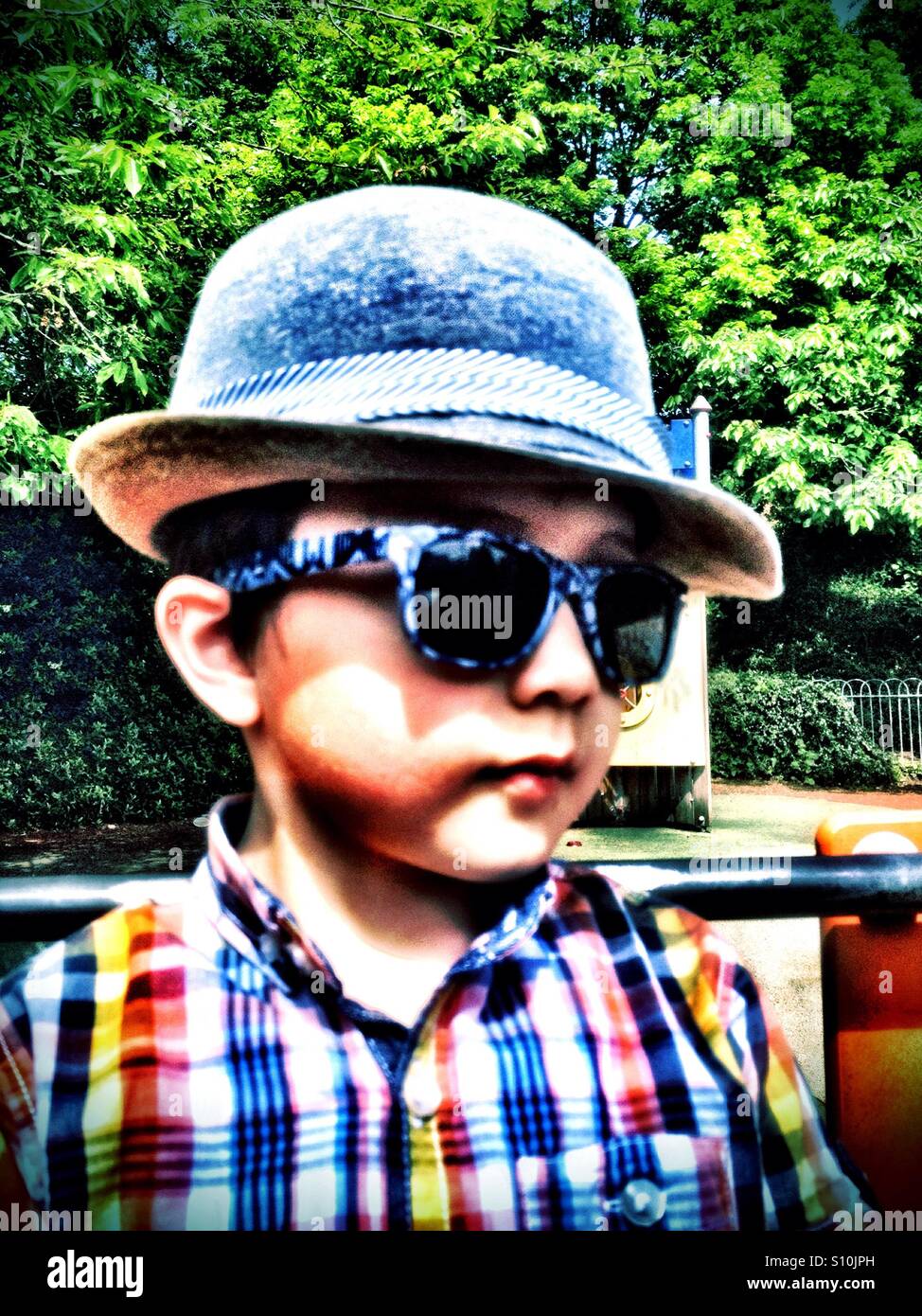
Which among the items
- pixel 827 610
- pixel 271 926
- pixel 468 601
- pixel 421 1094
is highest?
pixel 827 610

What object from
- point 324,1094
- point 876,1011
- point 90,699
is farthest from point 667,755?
point 324,1094

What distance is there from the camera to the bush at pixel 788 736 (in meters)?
3.29

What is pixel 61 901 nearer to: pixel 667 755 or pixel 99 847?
pixel 99 847

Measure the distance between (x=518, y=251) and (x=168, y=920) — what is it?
0.58 meters

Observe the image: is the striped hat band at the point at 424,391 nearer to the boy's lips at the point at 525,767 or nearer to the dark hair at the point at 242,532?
the dark hair at the point at 242,532

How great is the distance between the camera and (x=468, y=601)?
619 millimetres

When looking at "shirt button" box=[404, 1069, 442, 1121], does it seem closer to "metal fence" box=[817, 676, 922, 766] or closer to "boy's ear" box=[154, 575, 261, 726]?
"boy's ear" box=[154, 575, 261, 726]

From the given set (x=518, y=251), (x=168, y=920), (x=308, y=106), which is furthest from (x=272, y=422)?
(x=308, y=106)

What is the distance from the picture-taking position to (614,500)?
2.32ft

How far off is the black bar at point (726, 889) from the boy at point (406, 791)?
0.07 m

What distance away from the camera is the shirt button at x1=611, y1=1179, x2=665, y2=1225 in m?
0.77

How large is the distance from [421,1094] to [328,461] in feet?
1.55
